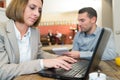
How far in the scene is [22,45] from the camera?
151 centimetres

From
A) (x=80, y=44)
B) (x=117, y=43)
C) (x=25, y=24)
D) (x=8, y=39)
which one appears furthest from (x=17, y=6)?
(x=117, y=43)

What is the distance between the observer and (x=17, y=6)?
1497mm

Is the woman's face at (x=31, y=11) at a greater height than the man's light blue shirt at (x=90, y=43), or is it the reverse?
the woman's face at (x=31, y=11)

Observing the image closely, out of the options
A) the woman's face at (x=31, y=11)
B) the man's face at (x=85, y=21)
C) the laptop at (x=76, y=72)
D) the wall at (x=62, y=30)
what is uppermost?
the woman's face at (x=31, y=11)

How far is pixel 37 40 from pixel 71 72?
23.2 inches

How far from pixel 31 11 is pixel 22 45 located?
260 mm

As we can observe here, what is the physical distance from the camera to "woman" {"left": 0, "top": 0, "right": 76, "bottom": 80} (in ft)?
4.00

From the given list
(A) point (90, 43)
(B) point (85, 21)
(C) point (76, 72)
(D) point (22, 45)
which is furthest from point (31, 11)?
(B) point (85, 21)

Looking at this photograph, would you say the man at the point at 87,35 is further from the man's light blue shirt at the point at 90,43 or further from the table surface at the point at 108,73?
the table surface at the point at 108,73

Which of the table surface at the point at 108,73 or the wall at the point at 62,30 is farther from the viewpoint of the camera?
the wall at the point at 62,30

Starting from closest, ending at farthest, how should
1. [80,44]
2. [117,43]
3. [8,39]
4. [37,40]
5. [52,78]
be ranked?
[52,78], [8,39], [37,40], [80,44], [117,43]

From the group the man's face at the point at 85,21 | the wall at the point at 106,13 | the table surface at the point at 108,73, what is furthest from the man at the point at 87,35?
the wall at the point at 106,13

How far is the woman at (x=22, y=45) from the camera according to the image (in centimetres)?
122

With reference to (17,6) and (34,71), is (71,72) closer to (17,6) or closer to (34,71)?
(34,71)
